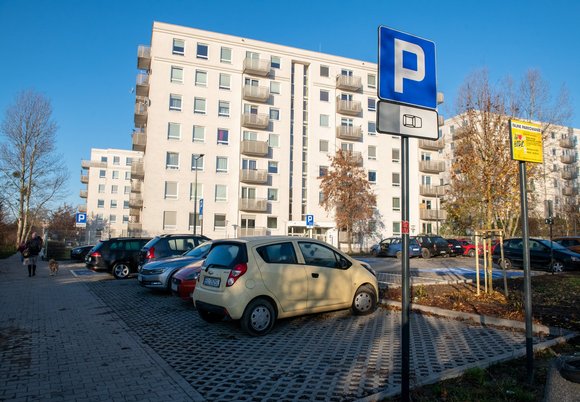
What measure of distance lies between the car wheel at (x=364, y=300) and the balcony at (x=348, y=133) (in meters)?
39.4

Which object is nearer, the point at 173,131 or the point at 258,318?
the point at 258,318

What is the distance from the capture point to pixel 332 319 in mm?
8227

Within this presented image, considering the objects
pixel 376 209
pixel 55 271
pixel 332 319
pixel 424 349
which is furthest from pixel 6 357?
pixel 376 209

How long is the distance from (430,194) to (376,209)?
28.0ft

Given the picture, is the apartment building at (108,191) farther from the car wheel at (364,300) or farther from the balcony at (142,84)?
the car wheel at (364,300)

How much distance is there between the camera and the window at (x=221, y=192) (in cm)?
4135

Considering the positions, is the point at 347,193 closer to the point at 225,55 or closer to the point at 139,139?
the point at 225,55

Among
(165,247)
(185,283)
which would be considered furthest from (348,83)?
(185,283)

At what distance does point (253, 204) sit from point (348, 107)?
16292 mm

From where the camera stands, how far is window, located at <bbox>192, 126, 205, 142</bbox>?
40938mm

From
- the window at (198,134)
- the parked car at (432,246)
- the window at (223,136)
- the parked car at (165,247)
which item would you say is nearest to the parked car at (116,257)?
the parked car at (165,247)

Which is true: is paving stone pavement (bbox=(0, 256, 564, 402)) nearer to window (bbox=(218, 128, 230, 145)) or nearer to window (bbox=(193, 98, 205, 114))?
window (bbox=(218, 128, 230, 145))

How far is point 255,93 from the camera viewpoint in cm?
4259

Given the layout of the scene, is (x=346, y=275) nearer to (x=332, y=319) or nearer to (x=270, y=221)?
(x=332, y=319)
